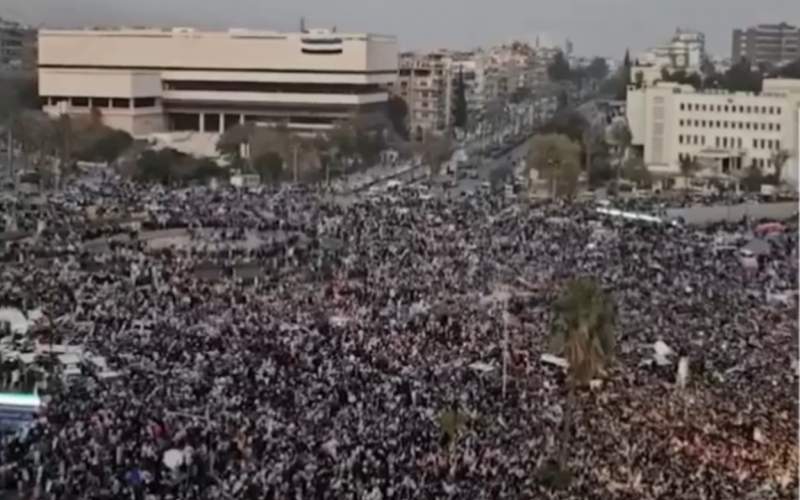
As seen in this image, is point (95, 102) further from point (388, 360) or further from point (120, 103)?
point (388, 360)

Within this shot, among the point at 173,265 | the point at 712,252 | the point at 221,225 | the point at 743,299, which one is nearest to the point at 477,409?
the point at 743,299

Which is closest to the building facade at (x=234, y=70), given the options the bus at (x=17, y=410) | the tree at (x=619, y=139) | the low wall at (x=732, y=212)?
the tree at (x=619, y=139)

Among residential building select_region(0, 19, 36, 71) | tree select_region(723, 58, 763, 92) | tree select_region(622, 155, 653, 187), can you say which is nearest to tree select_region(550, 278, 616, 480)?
tree select_region(622, 155, 653, 187)

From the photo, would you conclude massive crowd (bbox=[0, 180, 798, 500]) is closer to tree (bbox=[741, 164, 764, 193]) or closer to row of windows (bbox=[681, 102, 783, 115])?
tree (bbox=[741, 164, 764, 193])

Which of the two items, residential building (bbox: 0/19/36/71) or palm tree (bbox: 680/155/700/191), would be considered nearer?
palm tree (bbox: 680/155/700/191)

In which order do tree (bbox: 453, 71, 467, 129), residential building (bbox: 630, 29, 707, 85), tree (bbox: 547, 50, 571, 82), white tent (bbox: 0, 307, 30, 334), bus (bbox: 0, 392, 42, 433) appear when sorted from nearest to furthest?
bus (bbox: 0, 392, 42, 433) → white tent (bbox: 0, 307, 30, 334) → residential building (bbox: 630, 29, 707, 85) → tree (bbox: 547, 50, 571, 82) → tree (bbox: 453, 71, 467, 129)
